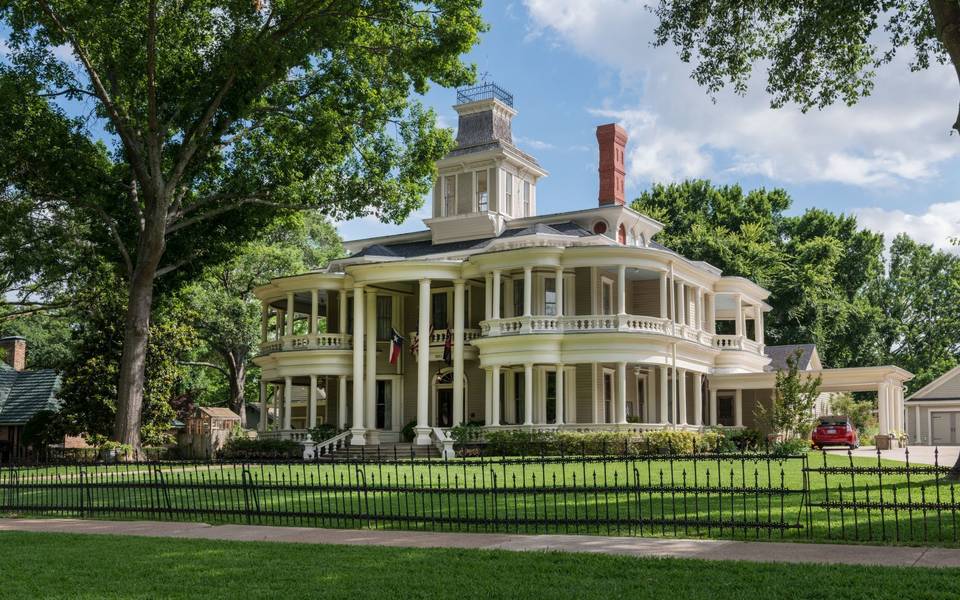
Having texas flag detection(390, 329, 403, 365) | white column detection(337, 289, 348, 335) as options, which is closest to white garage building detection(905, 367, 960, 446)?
texas flag detection(390, 329, 403, 365)

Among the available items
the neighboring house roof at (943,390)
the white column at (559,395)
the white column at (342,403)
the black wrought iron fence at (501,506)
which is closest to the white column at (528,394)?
the white column at (559,395)

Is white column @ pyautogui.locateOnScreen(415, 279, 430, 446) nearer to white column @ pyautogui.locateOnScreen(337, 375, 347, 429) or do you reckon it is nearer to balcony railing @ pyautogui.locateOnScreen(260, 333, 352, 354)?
white column @ pyautogui.locateOnScreen(337, 375, 347, 429)

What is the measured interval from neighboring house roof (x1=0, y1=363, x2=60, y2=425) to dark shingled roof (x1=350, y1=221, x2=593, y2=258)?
45.0ft

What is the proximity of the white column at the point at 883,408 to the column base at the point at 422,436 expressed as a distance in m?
19.8

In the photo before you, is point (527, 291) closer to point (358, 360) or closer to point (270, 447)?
point (358, 360)

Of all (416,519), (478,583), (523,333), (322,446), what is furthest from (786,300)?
(478,583)

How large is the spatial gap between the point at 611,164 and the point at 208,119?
754 inches

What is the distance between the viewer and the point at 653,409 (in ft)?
141

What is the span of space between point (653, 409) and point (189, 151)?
70.5ft

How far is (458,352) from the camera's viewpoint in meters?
39.7

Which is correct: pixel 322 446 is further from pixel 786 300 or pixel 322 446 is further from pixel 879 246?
pixel 879 246

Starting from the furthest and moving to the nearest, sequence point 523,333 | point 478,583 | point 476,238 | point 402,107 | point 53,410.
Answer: point 476,238
point 53,410
point 523,333
point 402,107
point 478,583

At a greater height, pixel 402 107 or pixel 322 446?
pixel 402 107

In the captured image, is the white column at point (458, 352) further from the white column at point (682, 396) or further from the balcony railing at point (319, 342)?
the white column at point (682, 396)
